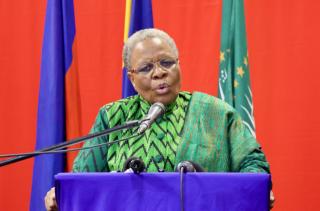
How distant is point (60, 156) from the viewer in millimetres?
3367

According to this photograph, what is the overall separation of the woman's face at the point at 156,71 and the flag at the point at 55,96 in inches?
38.2

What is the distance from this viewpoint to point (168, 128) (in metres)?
2.48

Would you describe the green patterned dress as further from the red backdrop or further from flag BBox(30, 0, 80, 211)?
the red backdrop

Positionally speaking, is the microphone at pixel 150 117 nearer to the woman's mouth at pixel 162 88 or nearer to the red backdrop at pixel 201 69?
the woman's mouth at pixel 162 88

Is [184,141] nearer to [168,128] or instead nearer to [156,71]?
[168,128]

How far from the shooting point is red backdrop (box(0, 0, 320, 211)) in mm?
3801

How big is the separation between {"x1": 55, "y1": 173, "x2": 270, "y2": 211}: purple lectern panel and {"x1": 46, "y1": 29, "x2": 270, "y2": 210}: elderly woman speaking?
50 cm

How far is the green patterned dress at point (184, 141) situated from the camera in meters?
2.36

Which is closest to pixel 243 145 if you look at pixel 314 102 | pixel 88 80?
pixel 314 102

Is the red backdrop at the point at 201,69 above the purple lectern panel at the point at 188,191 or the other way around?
above

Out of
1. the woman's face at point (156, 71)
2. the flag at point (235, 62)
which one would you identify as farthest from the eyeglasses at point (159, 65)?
the flag at point (235, 62)

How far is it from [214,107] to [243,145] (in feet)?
0.66

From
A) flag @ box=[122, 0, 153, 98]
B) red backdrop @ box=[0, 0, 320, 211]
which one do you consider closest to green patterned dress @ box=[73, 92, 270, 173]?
flag @ box=[122, 0, 153, 98]

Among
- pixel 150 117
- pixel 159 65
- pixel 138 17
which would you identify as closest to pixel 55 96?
pixel 138 17
